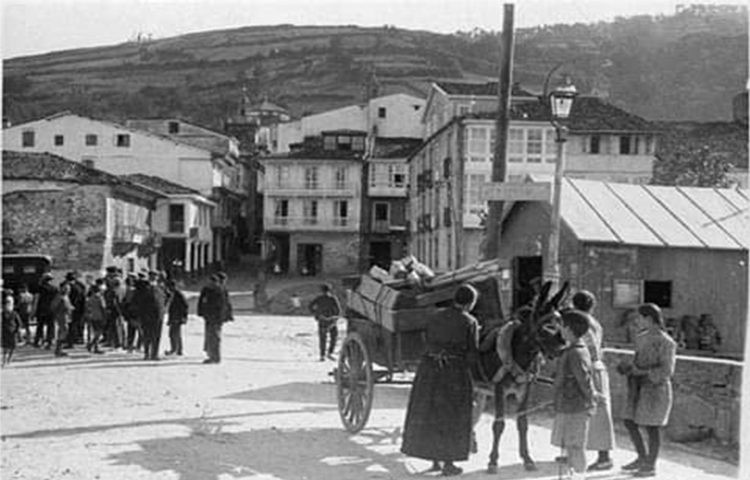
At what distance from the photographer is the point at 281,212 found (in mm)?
16172

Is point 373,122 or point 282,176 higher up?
point 373,122

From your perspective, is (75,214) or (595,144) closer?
(75,214)

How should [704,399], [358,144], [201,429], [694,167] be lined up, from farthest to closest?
1. [358,144]
2. [694,167]
3. [704,399]
4. [201,429]

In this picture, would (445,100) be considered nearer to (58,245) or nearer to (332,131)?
(332,131)

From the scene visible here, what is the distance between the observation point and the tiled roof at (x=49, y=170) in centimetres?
897

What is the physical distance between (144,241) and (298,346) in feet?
13.3

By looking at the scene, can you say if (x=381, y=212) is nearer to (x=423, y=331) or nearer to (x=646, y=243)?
(x=646, y=243)

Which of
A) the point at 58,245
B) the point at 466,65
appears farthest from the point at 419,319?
the point at 58,245

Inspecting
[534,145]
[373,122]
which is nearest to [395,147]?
[373,122]

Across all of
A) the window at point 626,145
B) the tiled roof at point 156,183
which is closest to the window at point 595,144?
the window at point 626,145

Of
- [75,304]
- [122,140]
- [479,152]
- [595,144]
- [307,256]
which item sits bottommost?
[75,304]

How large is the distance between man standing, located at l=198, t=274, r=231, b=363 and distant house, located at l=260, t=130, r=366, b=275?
1303 mm

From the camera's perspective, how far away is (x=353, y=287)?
9062mm

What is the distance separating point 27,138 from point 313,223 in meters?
6.91
